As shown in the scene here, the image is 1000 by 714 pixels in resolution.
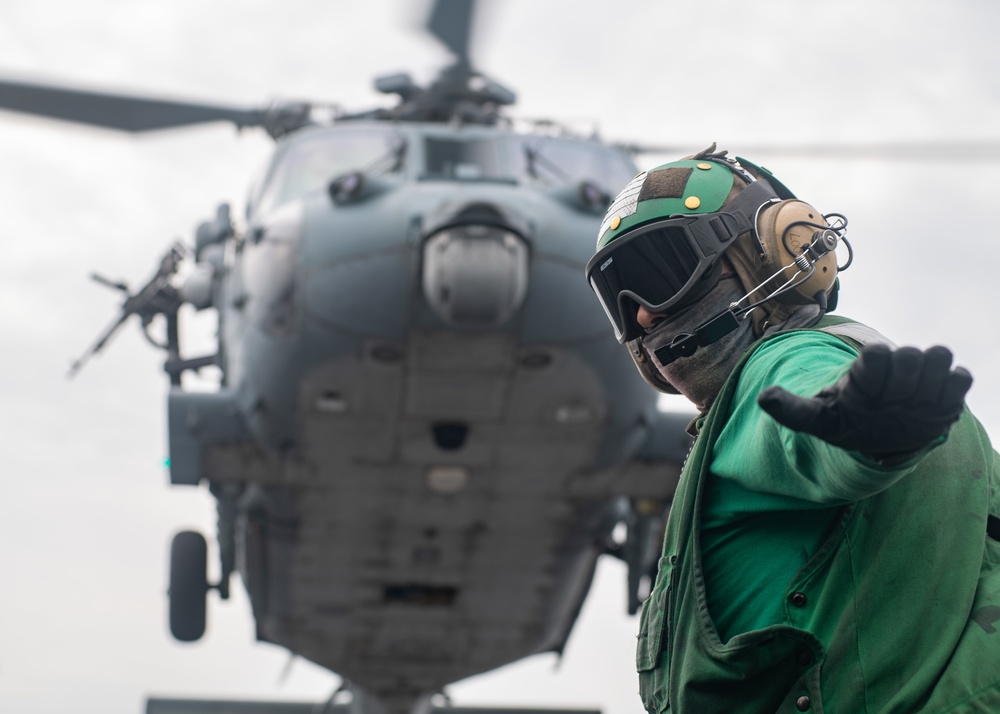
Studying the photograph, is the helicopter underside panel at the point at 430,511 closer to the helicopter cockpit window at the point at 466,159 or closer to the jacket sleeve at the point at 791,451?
the helicopter cockpit window at the point at 466,159

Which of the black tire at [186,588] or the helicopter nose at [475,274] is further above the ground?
the helicopter nose at [475,274]

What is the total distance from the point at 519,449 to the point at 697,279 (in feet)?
23.2

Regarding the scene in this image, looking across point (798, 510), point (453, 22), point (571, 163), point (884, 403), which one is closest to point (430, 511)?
point (571, 163)

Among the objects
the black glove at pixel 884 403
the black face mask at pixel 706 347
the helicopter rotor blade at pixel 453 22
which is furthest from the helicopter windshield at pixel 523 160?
the black glove at pixel 884 403

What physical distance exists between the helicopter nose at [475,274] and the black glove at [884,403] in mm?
6347

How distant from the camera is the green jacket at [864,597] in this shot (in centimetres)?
193

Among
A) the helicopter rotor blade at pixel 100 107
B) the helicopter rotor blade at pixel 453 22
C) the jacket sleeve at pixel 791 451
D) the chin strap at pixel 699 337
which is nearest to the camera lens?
the jacket sleeve at pixel 791 451

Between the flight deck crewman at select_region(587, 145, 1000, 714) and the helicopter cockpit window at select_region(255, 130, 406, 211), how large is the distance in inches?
301

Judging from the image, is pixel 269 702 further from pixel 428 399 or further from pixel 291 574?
pixel 428 399

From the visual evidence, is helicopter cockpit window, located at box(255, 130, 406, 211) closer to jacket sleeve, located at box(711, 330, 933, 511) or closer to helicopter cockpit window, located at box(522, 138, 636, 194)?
helicopter cockpit window, located at box(522, 138, 636, 194)

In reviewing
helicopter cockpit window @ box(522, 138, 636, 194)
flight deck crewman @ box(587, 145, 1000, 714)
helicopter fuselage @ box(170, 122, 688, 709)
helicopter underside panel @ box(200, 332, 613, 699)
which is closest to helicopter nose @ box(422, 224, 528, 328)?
helicopter fuselage @ box(170, 122, 688, 709)

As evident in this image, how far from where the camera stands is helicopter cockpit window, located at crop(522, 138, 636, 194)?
400 inches

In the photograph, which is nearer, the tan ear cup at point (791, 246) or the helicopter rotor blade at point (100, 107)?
the tan ear cup at point (791, 246)

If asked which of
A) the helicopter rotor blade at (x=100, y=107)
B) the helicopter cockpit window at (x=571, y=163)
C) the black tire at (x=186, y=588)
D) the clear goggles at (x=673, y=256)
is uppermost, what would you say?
the clear goggles at (x=673, y=256)
